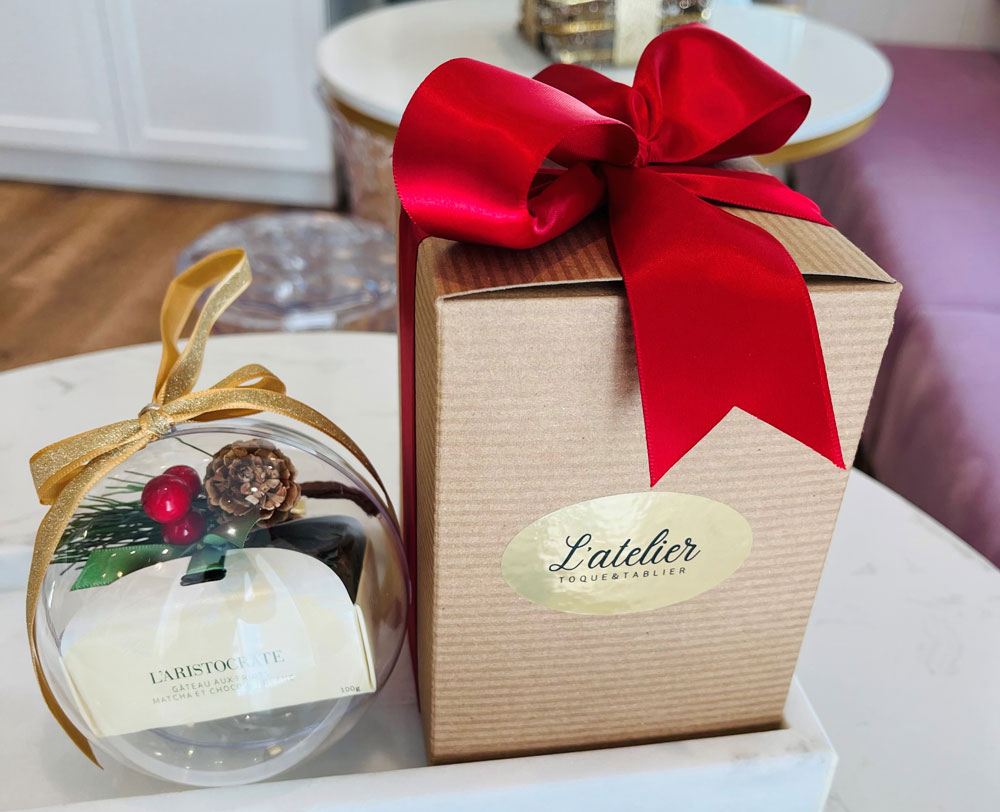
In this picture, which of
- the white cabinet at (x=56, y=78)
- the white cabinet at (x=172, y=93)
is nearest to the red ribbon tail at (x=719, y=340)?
the white cabinet at (x=172, y=93)

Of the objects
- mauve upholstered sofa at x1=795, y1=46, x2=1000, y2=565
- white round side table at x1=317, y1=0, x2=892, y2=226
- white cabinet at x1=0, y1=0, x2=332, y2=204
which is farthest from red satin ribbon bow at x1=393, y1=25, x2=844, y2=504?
white cabinet at x1=0, y1=0, x2=332, y2=204

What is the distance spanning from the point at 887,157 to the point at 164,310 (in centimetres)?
151

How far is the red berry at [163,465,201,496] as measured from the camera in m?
0.43

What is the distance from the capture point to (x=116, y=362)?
82cm

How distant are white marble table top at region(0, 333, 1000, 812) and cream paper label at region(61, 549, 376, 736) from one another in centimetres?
9

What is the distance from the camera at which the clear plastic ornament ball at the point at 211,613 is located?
0.42 m

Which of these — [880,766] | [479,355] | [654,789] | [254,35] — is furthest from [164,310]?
[254,35]

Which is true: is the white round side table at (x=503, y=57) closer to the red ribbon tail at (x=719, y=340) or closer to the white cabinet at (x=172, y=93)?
the white cabinet at (x=172, y=93)

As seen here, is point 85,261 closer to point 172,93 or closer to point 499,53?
point 172,93

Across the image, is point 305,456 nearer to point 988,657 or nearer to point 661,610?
point 661,610

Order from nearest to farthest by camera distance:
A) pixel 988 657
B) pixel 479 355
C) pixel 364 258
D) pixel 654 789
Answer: pixel 479 355 → pixel 654 789 → pixel 988 657 → pixel 364 258

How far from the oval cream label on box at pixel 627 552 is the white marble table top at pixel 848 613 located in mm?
158

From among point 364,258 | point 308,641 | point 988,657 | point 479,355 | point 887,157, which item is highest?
point 479,355

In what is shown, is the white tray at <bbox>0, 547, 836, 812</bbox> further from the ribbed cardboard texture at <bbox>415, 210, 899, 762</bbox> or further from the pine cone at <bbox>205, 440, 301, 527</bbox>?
the pine cone at <bbox>205, 440, 301, 527</bbox>
